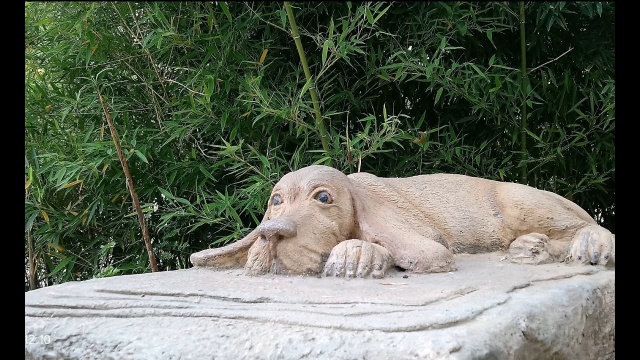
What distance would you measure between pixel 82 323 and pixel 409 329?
0.72m

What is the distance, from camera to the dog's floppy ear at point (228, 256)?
2.13m

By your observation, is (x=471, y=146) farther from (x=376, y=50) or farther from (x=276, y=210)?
(x=276, y=210)

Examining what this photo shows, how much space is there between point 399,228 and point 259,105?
919mm

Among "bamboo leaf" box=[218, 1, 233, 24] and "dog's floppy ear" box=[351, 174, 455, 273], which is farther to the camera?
"bamboo leaf" box=[218, 1, 233, 24]

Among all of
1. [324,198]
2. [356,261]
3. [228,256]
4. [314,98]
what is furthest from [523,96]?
[228,256]

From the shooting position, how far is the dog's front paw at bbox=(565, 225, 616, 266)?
2133 mm

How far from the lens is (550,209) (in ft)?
7.70

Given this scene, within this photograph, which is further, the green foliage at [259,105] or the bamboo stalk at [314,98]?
the green foliage at [259,105]

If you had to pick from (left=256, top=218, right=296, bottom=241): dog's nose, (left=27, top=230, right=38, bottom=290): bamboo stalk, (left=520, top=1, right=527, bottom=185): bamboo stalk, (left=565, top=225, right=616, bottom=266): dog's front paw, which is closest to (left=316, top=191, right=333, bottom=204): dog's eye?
(left=256, top=218, right=296, bottom=241): dog's nose

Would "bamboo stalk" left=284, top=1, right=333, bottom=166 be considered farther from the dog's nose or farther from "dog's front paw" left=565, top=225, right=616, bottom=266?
"dog's front paw" left=565, top=225, right=616, bottom=266

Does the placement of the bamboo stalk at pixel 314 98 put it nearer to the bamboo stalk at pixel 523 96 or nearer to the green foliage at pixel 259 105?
the green foliage at pixel 259 105

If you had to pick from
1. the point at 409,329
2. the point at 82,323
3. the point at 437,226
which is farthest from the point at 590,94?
the point at 82,323

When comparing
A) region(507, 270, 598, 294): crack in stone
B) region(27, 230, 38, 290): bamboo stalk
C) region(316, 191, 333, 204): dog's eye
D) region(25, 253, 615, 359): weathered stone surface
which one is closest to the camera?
region(25, 253, 615, 359): weathered stone surface

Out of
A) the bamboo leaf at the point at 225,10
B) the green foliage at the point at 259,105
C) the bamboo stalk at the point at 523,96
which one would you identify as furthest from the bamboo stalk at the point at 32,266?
the bamboo stalk at the point at 523,96
